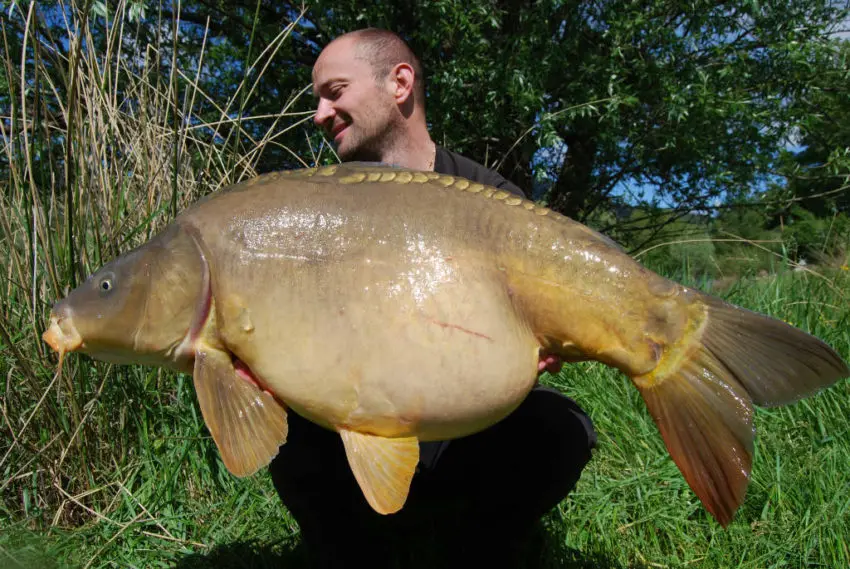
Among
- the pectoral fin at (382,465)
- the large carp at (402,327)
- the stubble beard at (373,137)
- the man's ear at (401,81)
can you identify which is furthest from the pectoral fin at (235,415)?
the man's ear at (401,81)

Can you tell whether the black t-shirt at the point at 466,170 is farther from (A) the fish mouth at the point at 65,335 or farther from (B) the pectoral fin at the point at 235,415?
(A) the fish mouth at the point at 65,335

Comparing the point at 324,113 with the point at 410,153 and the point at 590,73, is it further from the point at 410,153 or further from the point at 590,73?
the point at 590,73

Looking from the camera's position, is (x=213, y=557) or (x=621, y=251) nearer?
(x=621, y=251)

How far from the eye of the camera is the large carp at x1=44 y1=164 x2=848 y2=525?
1.05 metres

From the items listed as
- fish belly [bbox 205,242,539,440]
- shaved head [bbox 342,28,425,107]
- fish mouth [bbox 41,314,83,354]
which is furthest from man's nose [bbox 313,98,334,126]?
fish mouth [bbox 41,314,83,354]

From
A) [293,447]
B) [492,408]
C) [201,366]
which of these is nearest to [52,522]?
[293,447]

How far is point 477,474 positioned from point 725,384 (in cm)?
64

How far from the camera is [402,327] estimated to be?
3.42 ft

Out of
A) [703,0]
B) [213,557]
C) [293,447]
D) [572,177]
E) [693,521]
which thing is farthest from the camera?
[572,177]

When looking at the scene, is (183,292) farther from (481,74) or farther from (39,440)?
(481,74)

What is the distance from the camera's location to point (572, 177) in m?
4.98

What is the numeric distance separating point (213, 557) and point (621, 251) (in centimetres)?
124

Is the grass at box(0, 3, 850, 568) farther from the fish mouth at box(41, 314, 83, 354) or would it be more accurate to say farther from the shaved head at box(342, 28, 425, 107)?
the fish mouth at box(41, 314, 83, 354)

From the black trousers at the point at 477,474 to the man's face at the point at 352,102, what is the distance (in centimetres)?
73
